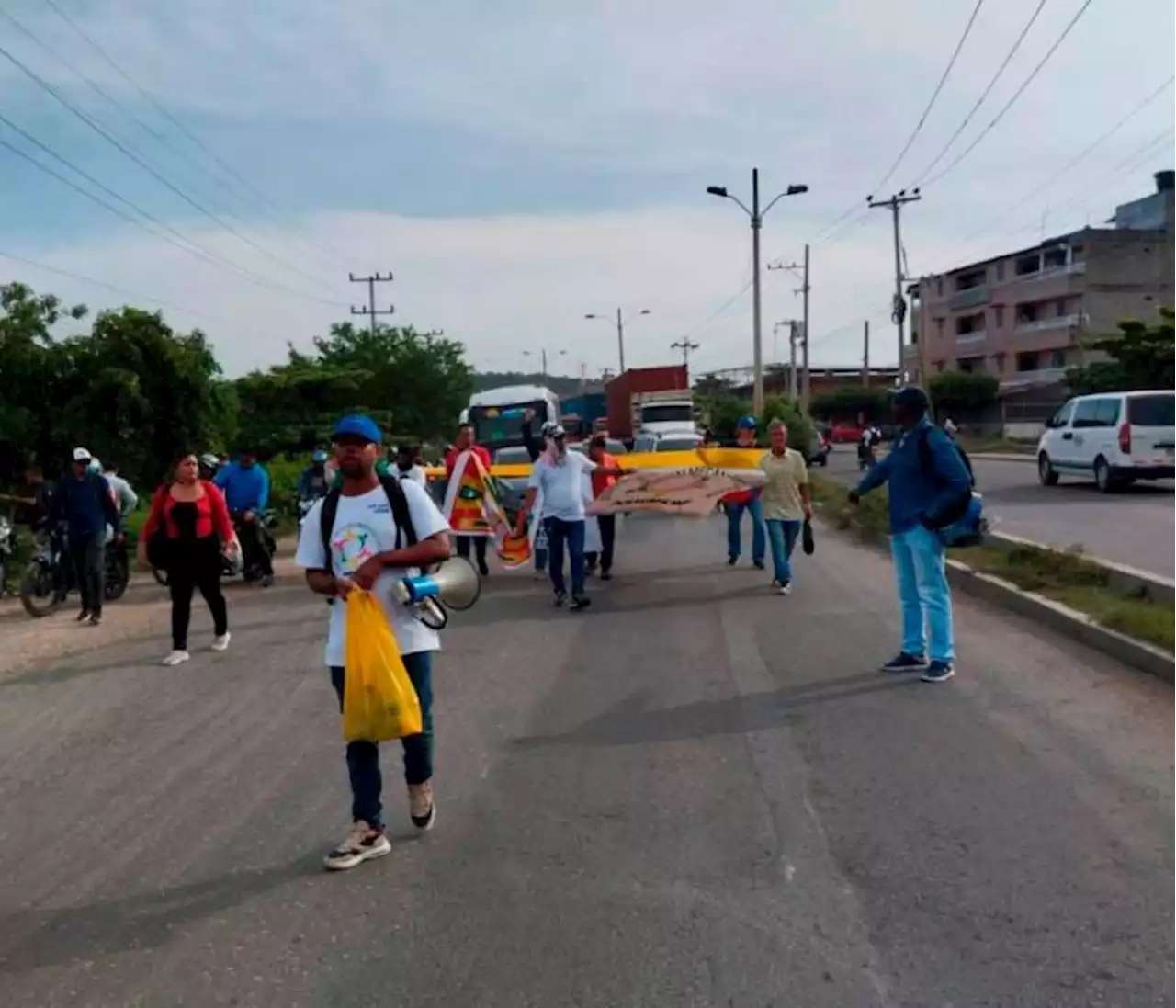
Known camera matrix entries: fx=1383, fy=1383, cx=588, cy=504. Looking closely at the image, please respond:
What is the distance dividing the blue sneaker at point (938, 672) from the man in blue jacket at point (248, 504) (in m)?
9.77

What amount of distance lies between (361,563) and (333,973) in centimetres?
165

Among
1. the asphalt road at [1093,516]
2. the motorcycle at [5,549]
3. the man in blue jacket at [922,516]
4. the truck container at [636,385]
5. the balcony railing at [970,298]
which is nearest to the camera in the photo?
the man in blue jacket at [922,516]

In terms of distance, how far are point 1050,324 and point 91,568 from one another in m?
70.4

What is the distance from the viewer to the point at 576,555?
42.2ft

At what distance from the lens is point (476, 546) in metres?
16.2

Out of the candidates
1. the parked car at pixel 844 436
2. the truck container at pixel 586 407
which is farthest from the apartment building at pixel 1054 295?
the truck container at pixel 586 407

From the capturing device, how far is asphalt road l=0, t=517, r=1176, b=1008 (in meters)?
4.36

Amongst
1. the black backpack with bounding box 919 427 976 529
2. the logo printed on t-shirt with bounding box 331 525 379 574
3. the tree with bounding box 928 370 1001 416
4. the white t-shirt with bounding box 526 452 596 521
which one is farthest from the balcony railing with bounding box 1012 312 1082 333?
the logo printed on t-shirt with bounding box 331 525 379 574

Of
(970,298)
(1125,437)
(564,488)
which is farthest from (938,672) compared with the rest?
(970,298)

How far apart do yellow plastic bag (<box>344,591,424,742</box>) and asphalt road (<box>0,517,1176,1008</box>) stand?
575 millimetres

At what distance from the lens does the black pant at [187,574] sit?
425 inches

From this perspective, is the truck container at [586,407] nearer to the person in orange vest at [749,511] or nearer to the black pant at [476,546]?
the black pant at [476,546]

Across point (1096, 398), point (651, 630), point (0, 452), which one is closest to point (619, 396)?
point (1096, 398)

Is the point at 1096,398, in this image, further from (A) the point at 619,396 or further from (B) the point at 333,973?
(A) the point at 619,396
